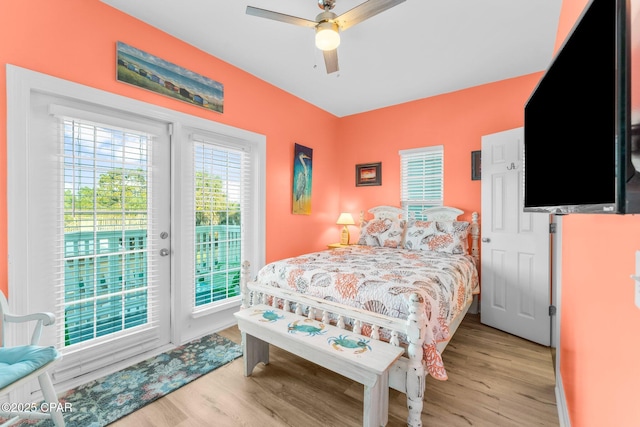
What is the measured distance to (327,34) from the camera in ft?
6.21

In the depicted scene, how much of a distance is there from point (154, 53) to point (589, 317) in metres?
3.38

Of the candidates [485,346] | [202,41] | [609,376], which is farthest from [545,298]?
[202,41]

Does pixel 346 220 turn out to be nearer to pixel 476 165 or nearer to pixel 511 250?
pixel 476 165

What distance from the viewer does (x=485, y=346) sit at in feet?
8.39

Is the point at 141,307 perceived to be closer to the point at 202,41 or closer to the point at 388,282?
the point at 388,282

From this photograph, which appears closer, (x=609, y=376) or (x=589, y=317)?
(x=609, y=376)

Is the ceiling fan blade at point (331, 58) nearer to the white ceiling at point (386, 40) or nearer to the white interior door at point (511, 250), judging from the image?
the white ceiling at point (386, 40)

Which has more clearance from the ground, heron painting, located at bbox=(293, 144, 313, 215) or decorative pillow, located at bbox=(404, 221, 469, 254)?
heron painting, located at bbox=(293, 144, 313, 215)

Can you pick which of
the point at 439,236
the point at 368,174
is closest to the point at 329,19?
the point at 439,236

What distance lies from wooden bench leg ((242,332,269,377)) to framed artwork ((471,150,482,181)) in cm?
307

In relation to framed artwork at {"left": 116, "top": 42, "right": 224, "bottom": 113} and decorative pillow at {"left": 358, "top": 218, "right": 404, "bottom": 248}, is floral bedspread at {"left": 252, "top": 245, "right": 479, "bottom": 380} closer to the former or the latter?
decorative pillow at {"left": 358, "top": 218, "right": 404, "bottom": 248}

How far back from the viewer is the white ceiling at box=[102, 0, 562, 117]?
2.13 m

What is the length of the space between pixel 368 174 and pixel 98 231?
3460 mm

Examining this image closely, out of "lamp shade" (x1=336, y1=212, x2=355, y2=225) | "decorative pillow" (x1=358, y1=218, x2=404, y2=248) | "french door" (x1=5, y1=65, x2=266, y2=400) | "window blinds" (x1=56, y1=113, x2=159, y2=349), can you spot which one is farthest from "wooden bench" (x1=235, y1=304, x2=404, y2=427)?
"lamp shade" (x1=336, y1=212, x2=355, y2=225)
